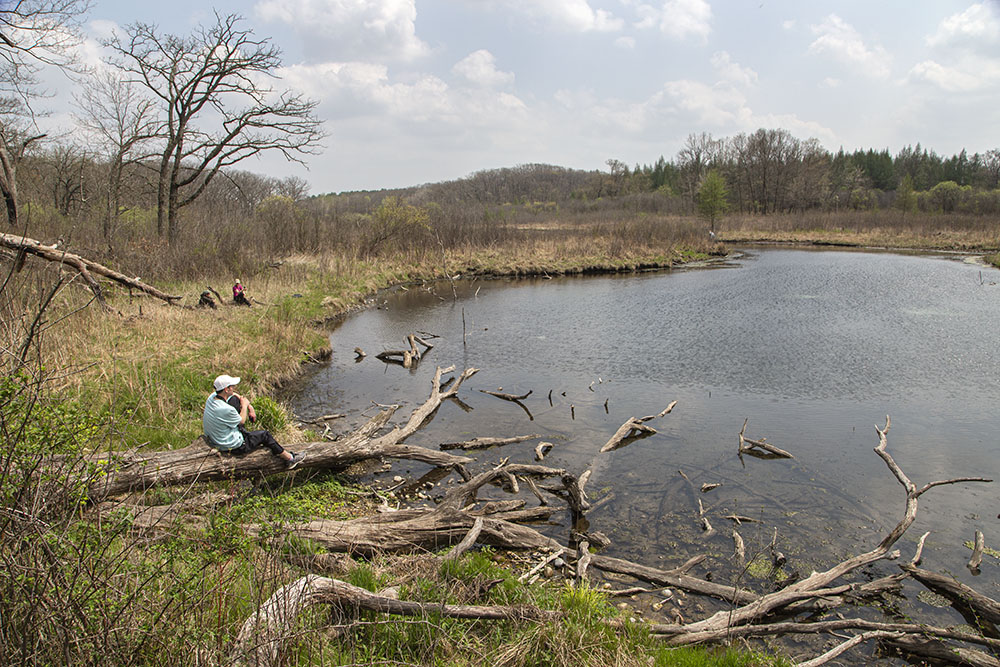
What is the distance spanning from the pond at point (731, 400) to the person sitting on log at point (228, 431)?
2161 millimetres

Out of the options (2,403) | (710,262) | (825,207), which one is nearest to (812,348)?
(2,403)

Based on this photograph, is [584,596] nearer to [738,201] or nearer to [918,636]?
[918,636]

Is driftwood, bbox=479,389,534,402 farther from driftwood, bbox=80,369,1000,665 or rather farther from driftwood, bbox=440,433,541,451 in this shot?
driftwood, bbox=80,369,1000,665

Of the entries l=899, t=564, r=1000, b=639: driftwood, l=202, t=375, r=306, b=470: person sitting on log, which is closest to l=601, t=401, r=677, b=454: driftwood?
l=899, t=564, r=1000, b=639: driftwood

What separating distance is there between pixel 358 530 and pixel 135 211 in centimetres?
2393

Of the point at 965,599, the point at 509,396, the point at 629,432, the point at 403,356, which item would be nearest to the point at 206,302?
the point at 403,356

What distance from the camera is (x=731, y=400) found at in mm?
11461

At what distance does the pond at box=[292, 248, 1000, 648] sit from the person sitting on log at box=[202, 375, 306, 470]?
216 cm

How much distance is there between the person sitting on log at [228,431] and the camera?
6.51 meters

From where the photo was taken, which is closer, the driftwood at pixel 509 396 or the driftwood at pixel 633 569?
the driftwood at pixel 633 569

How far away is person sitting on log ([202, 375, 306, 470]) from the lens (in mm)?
6508

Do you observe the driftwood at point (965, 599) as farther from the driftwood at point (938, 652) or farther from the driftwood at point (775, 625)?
the driftwood at point (938, 652)

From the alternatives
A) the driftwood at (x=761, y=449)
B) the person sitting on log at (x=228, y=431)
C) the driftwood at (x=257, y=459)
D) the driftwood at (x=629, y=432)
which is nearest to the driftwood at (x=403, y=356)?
the driftwood at (x=257, y=459)

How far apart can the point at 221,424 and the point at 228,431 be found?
0.13 meters
